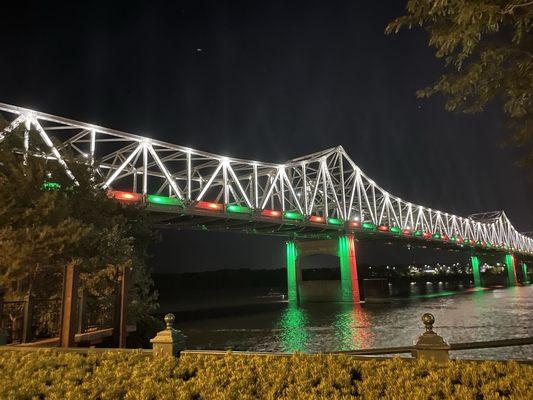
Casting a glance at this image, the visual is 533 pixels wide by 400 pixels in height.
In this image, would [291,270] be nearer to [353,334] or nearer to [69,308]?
[353,334]

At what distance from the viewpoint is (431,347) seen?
7.23 meters

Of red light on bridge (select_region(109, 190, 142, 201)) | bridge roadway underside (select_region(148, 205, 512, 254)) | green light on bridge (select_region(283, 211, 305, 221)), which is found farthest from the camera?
green light on bridge (select_region(283, 211, 305, 221))

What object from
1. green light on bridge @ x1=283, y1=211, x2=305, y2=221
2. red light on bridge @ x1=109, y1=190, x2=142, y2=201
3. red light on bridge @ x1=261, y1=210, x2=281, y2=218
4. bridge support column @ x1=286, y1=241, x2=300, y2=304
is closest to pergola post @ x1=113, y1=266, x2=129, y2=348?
red light on bridge @ x1=109, y1=190, x2=142, y2=201

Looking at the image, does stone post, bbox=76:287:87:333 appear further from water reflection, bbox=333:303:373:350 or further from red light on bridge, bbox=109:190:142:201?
red light on bridge, bbox=109:190:142:201

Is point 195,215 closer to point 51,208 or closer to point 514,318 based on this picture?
point 514,318

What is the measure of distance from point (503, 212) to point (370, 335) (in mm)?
168387

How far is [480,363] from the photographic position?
22.4 feet

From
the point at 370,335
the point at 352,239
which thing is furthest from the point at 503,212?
the point at 370,335

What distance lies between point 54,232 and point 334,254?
6737 centimetres

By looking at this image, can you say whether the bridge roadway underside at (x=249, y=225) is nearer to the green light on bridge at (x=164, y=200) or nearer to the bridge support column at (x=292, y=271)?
the green light on bridge at (x=164, y=200)

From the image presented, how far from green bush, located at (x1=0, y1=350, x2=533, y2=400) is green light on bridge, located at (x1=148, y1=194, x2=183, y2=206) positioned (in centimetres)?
4052

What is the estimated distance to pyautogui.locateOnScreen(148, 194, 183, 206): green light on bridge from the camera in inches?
1929

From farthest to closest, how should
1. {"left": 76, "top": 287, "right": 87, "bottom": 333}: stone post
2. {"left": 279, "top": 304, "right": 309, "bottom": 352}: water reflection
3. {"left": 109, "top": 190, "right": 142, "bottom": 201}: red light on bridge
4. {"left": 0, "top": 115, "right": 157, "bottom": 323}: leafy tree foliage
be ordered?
{"left": 109, "top": 190, "right": 142, "bottom": 201}: red light on bridge → {"left": 279, "top": 304, "right": 309, "bottom": 352}: water reflection → {"left": 76, "top": 287, "right": 87, "bottom": 333}: stone post → {"left": 0, "top": 115, "right": 157, "bottom": 323}: leafy tree foliage

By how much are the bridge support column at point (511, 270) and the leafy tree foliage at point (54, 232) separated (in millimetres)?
145207
